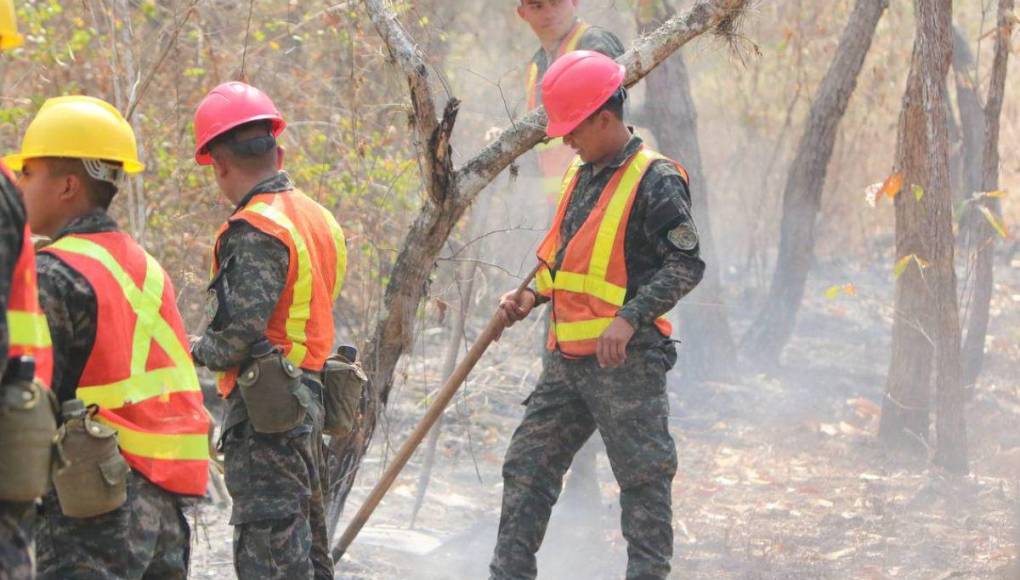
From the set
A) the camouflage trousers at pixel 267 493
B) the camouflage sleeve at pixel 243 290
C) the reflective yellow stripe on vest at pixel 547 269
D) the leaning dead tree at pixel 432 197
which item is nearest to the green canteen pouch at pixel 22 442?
the camouflage sleeve at pixel 243 290

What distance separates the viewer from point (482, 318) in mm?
10781

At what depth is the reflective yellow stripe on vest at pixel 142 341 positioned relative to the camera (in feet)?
10.2

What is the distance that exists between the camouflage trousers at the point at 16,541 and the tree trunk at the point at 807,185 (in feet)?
24.5

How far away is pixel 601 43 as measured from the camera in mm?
5809

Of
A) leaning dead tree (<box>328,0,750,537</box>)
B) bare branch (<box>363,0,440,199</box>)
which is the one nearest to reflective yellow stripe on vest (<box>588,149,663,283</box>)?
leaning dead tree (<box>328,0,750,537</box>)

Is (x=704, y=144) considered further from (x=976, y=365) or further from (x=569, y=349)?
(x=569, y=349)

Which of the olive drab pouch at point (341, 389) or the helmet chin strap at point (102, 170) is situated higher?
the helmet chin strap at point (102, 170)

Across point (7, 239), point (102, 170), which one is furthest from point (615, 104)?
point (7, 239)

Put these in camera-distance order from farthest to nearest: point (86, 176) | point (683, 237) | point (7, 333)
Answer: point (683, 237) → point (86, 176) → point (7, 333)

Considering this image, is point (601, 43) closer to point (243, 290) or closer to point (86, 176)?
point (243, 290)

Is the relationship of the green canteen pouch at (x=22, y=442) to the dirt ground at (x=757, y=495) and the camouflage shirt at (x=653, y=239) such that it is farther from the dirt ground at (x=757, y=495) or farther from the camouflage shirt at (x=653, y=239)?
the dirt ground at (x=757, y=495)

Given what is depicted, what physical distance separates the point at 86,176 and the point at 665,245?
6.62ft

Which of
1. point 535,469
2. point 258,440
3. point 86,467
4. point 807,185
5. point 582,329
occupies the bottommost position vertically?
point 86,467

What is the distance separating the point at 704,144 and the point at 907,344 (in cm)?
717
